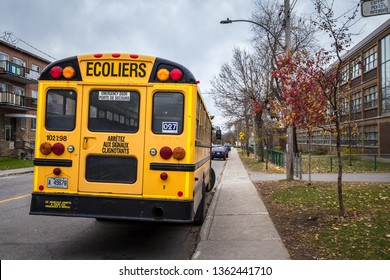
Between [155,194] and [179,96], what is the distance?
146 centimetres

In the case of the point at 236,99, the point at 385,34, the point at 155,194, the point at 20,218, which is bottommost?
the point at 20,218

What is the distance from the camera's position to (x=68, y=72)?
5.40m

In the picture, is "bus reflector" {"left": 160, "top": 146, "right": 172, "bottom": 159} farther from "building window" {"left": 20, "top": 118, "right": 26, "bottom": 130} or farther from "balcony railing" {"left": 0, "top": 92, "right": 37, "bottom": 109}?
"building window" {"left": 20, "top": 118, "right": 26, "bottom": 130}

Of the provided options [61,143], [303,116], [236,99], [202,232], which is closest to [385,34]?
[236,99]

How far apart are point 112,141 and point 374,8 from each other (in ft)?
12.4

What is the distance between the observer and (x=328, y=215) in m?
7.54

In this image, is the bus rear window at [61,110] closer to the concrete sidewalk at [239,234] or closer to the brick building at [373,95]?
the concrete sidewalk at [239,234]

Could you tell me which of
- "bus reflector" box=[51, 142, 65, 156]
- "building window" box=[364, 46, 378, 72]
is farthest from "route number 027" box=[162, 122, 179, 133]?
"building window" box=[364, 46, 378, 72]

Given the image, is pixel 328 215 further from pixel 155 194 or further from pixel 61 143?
pixel 61 143

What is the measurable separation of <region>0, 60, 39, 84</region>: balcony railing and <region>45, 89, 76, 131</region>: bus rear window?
90.1 feet

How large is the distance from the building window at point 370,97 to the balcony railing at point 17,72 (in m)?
31.0

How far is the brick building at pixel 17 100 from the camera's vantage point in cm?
3017

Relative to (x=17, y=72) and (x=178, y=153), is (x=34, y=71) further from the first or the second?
(x=178, y=153)

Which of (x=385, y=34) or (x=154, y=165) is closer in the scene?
(x=154, y=165)
